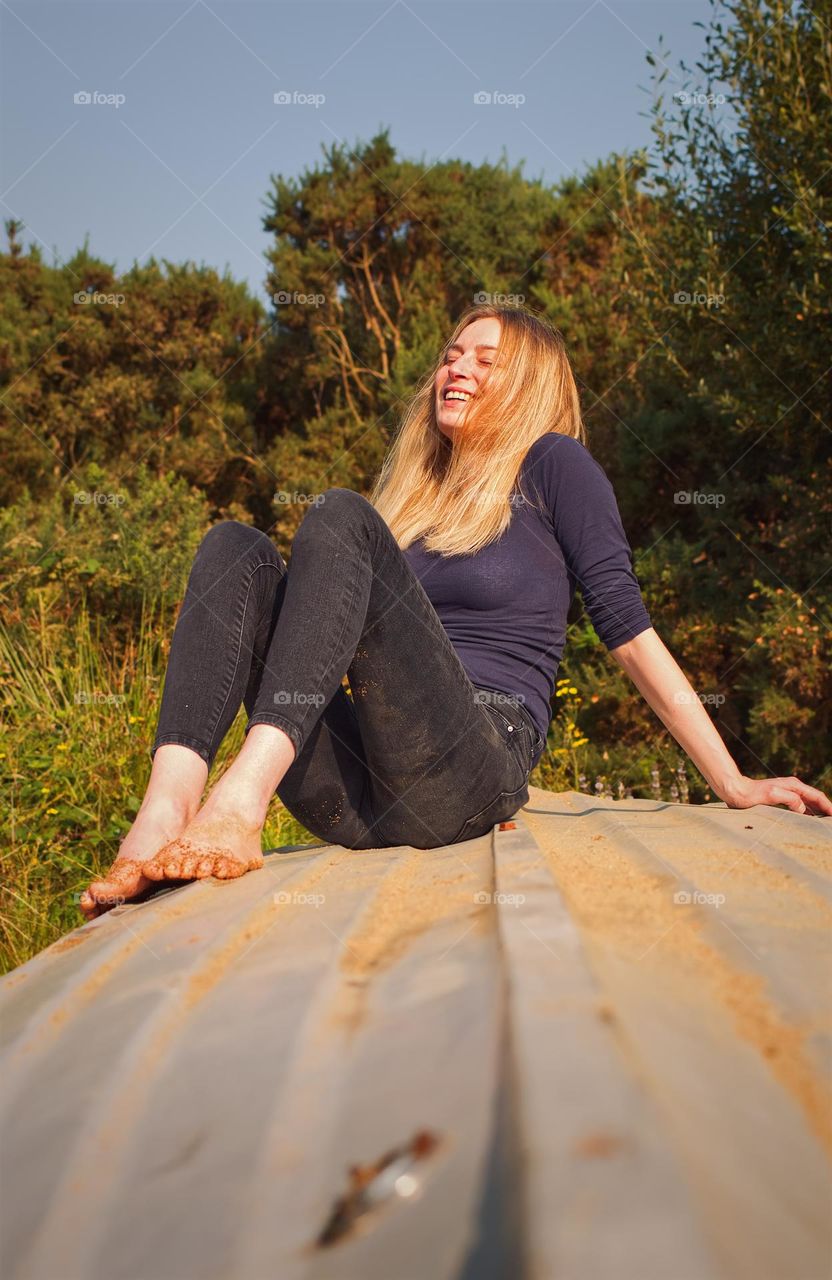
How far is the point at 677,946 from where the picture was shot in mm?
1170

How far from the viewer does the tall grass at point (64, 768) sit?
10.5 ft

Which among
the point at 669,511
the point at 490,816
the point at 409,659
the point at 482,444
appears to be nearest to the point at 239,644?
the point at 409,659

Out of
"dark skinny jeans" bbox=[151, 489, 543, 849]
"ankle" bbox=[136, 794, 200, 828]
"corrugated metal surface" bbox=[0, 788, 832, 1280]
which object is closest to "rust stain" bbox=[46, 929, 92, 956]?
"corrugated metal surface" bbox=[0, 788, 832, 1280]

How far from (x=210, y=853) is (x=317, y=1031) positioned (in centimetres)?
64

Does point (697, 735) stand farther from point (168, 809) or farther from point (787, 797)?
point (168, 809)

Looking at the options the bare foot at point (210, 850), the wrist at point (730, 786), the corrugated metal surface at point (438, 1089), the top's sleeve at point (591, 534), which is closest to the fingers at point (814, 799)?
the wrist at point (730, 786)

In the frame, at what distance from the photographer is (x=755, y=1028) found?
97 cm

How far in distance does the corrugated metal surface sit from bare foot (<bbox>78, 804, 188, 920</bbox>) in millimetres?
197

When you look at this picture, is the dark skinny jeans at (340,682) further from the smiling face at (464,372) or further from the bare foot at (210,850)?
the smiling face at (464,372)

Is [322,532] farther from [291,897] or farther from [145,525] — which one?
[145,525]

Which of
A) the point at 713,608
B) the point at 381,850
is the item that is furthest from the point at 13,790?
the point at 713,608

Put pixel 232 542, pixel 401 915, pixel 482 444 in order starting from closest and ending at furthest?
pixel 401 915 → pixel 232 542 → pixel 482 444

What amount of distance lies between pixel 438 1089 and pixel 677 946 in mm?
387

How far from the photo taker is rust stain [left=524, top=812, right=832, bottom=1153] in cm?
90
